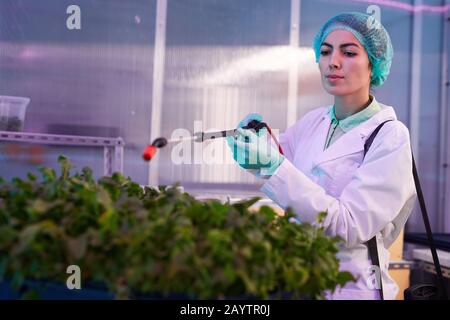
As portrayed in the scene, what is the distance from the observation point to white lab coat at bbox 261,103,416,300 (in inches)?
41.1

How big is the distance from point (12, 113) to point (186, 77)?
0.92m

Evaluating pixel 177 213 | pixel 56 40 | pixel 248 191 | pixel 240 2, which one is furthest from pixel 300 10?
pixel 177 213

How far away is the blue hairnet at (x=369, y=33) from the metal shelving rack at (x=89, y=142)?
1.41m

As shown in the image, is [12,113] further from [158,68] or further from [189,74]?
[189,74]

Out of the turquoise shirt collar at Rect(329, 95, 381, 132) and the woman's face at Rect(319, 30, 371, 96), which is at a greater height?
the woman's face at Rect(319, 30, 371, 96)

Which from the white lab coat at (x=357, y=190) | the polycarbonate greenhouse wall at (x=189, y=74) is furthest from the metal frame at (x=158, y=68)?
the white lab coat at (x=357, y=190)

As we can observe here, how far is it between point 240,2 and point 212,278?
230cm

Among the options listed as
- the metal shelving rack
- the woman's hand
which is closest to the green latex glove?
the woman's hand

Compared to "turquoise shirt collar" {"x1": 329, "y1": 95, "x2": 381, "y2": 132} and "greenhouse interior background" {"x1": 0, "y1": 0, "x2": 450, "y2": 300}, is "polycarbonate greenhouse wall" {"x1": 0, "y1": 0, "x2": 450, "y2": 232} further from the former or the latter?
"turquoise shirt collar" {"x1": 329, "y1": 95, "x2": 381, "y2": 132}

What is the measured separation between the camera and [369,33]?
4.13 feet

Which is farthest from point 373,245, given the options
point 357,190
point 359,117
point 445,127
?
point 445,127

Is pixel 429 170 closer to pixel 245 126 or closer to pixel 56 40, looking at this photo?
pixel 245 126

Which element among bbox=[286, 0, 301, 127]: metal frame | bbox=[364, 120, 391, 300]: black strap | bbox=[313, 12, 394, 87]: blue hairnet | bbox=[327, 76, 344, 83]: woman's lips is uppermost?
bbox=[286, 0, 301, 127]: metal frame

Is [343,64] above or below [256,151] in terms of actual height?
above
